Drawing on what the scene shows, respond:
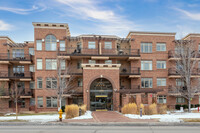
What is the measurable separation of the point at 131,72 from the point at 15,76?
19.7 m

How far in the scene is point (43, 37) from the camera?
94.4 feet

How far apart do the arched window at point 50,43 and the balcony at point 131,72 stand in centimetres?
1219

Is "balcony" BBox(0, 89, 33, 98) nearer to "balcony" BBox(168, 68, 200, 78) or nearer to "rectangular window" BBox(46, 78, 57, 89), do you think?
"rectangular window" BBox(46, 78, 57, 89)

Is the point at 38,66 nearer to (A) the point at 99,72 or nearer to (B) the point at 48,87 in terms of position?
(B) the point at 48,87

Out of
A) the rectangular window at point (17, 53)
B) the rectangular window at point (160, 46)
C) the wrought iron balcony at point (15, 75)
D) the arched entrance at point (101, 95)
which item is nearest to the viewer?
the arched entrance at point (101, 95)

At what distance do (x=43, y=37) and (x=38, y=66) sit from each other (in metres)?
4.87

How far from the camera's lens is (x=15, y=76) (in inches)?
1161

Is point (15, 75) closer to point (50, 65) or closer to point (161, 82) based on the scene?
point (50, 65)

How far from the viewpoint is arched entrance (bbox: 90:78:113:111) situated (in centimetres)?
2600

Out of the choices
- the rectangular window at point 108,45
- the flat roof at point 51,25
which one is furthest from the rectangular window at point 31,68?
the rectangular window at point 108,45

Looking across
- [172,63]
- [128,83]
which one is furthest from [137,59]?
[172,63]

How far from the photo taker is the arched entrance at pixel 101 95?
26.0 m

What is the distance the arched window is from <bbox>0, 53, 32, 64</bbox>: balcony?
4375 millimetres

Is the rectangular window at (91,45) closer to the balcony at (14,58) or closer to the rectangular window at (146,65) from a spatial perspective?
the rectangular window at (146,65)
